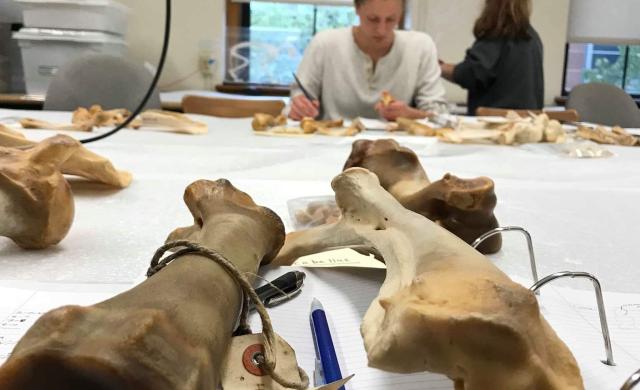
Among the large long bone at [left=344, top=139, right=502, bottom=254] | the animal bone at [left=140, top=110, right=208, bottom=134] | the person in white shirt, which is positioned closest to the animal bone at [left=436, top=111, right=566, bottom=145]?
the animal bone at [left=140, top=110, right=208, bottom=134]

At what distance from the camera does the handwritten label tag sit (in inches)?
22.3

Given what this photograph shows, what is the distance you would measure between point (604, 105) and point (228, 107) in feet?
5.34

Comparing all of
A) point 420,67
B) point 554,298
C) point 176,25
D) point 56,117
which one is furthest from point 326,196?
point 176,25

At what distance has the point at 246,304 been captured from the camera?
0.38m

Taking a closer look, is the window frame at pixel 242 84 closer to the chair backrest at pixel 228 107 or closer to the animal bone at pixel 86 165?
the chair backrest at pixel 228 107

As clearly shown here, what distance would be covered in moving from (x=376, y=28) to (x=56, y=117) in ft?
3.73

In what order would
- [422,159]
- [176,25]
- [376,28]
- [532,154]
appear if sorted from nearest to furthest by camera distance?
1. [422,159]
2. [532,154]
3. [376,28]
4. [176,25]

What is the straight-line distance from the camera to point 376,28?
219 centimetres

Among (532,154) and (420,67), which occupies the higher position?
(420,67)

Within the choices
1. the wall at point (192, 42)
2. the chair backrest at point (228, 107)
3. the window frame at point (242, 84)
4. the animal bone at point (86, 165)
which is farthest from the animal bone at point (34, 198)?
the window frame at point (242, 84)

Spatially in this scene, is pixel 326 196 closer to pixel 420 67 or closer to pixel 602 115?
pixel 420 67

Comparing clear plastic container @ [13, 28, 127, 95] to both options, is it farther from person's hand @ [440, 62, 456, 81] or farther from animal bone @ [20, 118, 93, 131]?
person's hand @ [440, 62, 456, 81]

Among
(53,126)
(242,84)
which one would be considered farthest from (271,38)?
(53,126)

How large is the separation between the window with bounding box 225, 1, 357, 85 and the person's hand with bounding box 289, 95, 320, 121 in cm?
141
